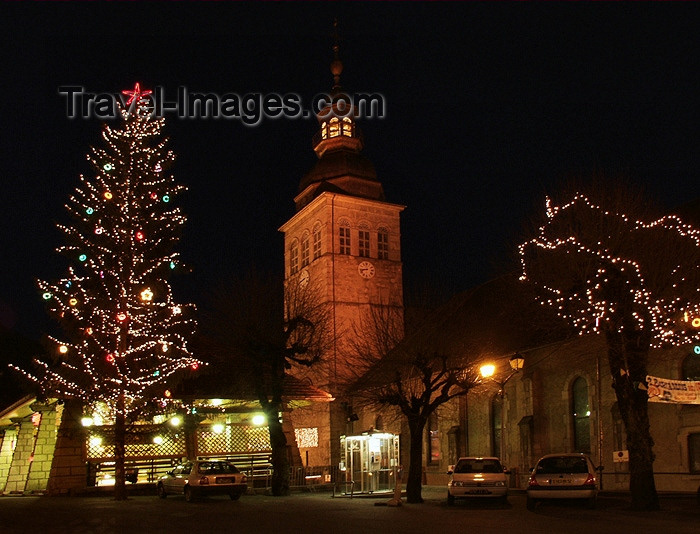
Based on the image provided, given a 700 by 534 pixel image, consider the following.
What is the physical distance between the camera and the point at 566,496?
70.2 ft

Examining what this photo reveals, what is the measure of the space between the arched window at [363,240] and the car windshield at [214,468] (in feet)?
111

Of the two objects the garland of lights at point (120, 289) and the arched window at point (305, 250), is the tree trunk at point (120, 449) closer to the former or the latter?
the garland of lights at point (120, 289)

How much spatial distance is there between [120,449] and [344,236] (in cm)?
3380

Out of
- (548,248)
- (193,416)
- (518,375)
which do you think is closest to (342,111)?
(518,375)

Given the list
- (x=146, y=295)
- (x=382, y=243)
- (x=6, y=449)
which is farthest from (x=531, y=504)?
(x=382, y=243)

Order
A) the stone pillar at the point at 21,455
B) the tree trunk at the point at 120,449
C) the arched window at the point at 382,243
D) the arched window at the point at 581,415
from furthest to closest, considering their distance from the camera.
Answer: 1. the arched window at the point at 382,243
2. the stone pillar at the point at 21,455
3. the arched window at the point at 581,415
4. the tree trunk at the point at 120,449

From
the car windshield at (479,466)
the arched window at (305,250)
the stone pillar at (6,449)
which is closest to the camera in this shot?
the car windshield at (479,466)

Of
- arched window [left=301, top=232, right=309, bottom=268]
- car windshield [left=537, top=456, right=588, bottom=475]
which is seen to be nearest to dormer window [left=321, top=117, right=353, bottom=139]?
arched window [left=301, top=232, right=309, bottom=268]

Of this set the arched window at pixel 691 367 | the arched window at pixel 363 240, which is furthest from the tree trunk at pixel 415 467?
the arched window at pixel 363 240

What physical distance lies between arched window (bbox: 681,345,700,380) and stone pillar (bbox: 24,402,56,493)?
79.4ft

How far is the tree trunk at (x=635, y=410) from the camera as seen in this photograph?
2058cm

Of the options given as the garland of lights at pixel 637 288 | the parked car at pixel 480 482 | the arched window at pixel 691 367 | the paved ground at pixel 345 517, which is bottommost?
the paved ground at pixel 345 517

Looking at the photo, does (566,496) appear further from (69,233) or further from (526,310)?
(69,233)

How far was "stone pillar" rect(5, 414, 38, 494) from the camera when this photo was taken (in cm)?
3562
